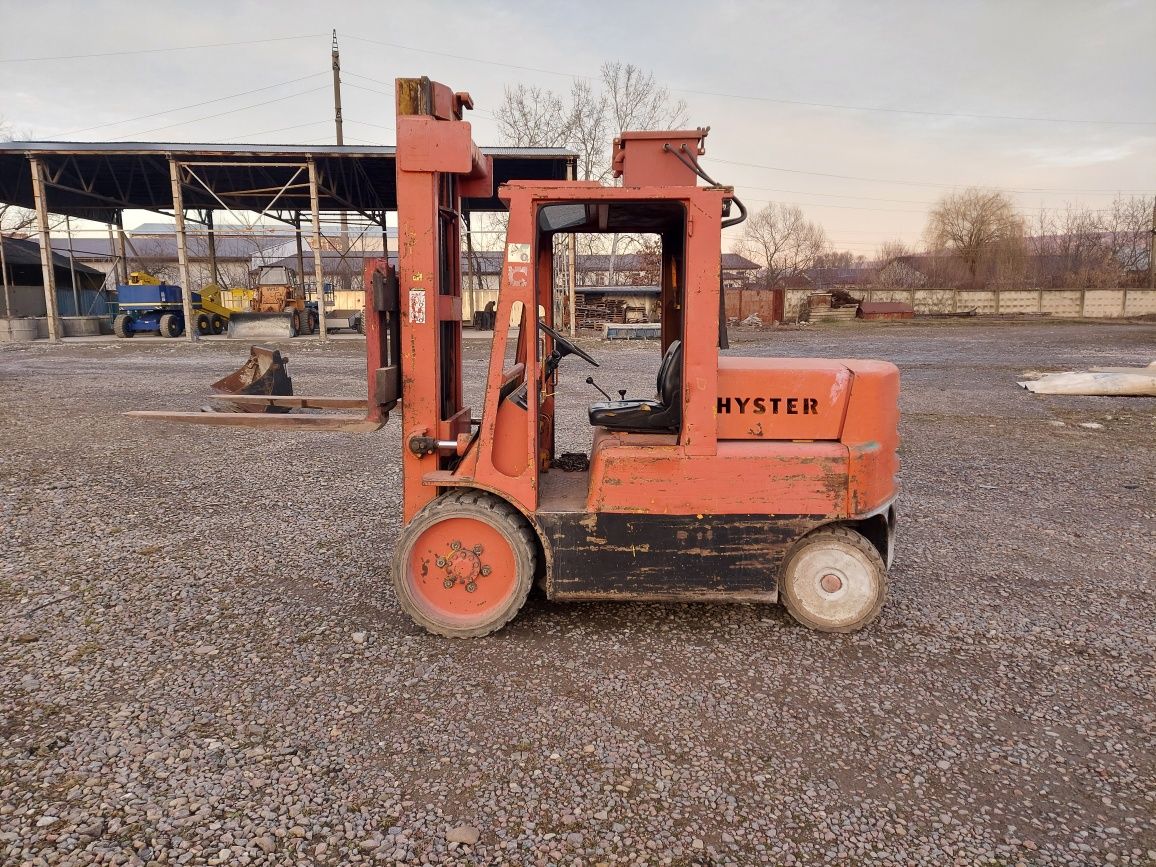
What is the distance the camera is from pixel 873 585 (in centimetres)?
388

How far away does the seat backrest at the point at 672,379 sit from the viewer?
3899mm

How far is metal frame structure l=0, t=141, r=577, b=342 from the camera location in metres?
21.6

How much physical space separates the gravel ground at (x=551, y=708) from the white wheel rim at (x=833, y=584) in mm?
165

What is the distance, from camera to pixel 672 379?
3959 mm

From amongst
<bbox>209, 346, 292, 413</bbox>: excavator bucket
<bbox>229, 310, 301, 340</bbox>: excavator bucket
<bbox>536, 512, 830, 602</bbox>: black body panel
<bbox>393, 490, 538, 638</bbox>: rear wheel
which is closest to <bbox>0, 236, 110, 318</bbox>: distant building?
<bbox>229, 310, 301, 340</bbox>: excavator bucket

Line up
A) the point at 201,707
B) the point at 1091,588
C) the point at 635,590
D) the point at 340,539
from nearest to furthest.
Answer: the point at 201,707, the point at 635,590, the point at 1091,588, the point at 340,539

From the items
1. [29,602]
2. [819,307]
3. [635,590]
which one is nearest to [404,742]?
[635,590]

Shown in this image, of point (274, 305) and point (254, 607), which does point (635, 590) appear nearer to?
point (254, 607)

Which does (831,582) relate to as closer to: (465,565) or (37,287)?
(465,565)

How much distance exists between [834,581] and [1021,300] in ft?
158

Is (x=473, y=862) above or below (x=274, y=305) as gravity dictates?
below

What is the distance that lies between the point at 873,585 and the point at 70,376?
17.4 metres

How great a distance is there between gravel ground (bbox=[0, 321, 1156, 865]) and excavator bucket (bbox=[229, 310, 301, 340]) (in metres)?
21.1

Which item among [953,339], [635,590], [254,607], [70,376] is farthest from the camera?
[953,339]
